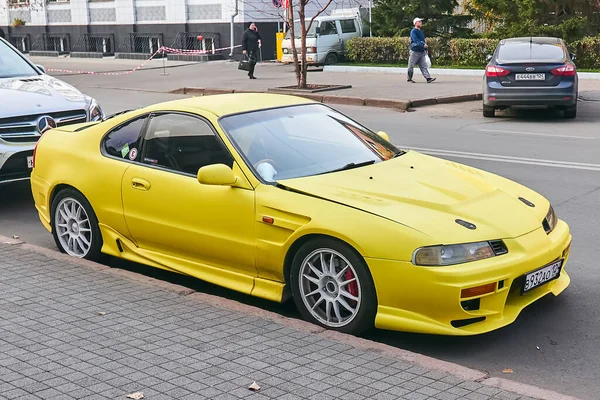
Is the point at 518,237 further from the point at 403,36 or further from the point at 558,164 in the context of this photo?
the point at 403,36

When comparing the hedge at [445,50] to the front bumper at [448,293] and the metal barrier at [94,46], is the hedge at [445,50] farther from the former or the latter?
Answer: the front bumper at [448,293]

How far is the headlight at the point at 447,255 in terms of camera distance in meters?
5.03

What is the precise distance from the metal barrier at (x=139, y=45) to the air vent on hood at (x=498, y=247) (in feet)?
117

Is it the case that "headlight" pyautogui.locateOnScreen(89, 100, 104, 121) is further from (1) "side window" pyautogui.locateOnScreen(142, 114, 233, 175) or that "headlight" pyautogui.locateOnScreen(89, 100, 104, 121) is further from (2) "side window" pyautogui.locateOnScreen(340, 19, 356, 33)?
(2) "side window" pyautogui.locateOnScreen(340, 19, 356, 33)

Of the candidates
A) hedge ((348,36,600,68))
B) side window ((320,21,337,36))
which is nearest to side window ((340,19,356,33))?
side window ((320,21,337,36))

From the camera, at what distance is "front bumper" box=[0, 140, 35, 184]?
906 cm

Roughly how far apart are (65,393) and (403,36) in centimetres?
2852

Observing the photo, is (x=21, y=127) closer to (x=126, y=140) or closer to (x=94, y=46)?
(x=126, y=140)

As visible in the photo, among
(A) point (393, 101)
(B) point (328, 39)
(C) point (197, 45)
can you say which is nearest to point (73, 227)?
(A) point (393, 101)

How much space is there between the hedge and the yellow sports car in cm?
2045

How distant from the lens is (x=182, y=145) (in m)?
6.42

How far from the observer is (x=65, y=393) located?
14.2 feet

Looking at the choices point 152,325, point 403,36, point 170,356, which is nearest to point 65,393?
point 170,356

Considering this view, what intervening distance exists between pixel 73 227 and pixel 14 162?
234 cm
